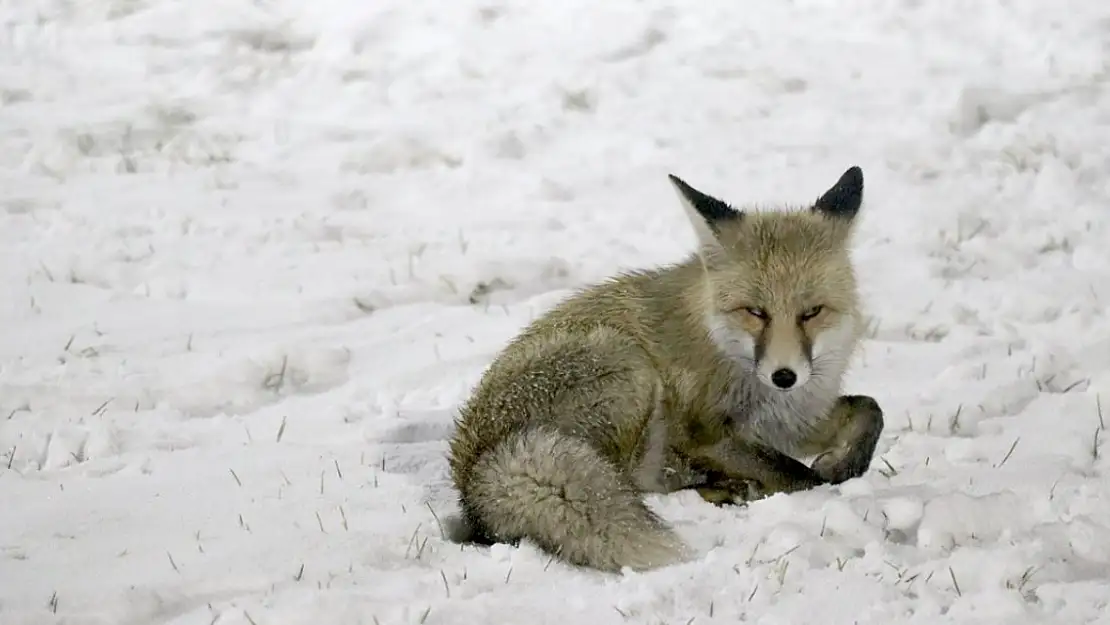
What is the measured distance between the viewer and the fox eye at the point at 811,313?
3752mm

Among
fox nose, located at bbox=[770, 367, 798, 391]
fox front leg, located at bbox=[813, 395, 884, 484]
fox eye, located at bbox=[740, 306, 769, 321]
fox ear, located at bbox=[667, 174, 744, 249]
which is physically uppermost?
fox ear, located at bbox=[667, 174, 744, 249]

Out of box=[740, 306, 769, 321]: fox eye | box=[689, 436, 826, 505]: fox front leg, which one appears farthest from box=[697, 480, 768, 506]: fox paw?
box=[740, 306, 769, 321]: fox eye

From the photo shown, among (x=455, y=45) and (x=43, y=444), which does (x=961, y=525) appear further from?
(x=455, y=45)

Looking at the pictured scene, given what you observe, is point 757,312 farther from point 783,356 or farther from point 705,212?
point 705,212

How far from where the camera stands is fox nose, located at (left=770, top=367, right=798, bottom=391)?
3.58m

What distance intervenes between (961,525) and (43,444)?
132 inches

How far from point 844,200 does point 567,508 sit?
1803 millimetres

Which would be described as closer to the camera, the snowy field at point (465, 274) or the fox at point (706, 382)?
the snowy field at point (465, 274)

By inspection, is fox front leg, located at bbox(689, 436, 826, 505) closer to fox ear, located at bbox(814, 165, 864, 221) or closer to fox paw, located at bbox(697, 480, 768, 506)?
fox paw, located at bbox(697, 480, 768, 506)

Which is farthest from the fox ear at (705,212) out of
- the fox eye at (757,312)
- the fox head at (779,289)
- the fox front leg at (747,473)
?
the fox front leg at (747,473)

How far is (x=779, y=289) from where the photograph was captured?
3746mm

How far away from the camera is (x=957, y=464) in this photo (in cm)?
398

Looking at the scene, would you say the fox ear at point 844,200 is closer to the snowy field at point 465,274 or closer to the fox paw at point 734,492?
the snowy field at point 465,274

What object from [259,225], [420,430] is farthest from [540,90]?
[420,430]
